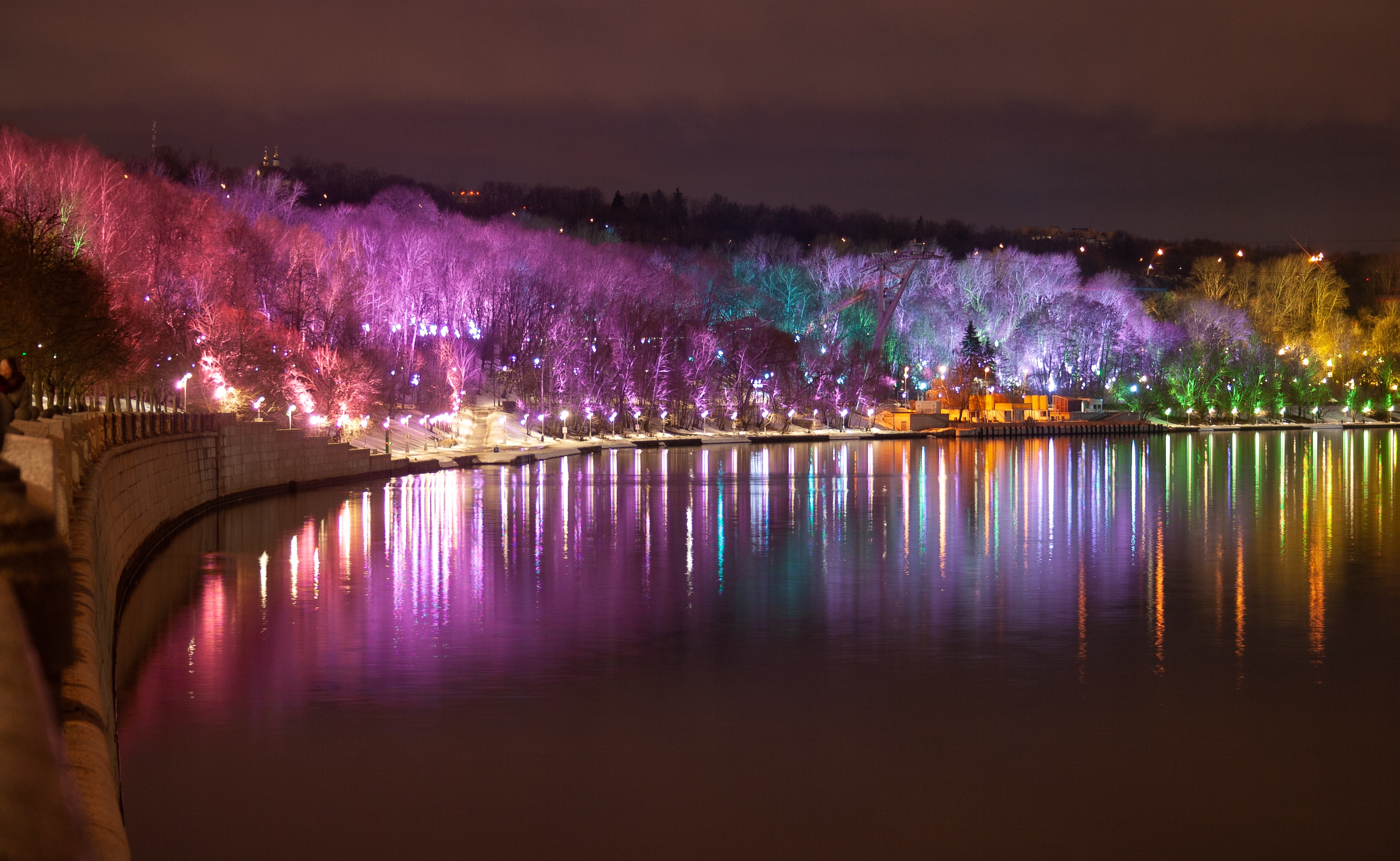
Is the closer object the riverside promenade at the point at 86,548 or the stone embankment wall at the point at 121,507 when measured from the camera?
the riverside promenade at the point at 86,548

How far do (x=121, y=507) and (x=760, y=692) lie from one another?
1218cm

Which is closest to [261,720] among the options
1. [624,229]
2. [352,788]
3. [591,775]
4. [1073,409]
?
[352,788]

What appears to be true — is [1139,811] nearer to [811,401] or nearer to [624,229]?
[811,401]

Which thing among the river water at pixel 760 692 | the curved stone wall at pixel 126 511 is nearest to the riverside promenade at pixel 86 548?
the curved stone wall at pixel 126 511

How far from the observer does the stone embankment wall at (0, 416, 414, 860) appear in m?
7.57

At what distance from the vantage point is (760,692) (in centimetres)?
1362

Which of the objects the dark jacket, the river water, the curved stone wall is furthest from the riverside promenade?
the river water

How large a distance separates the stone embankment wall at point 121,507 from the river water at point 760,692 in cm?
72

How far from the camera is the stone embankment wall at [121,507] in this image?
7.57m

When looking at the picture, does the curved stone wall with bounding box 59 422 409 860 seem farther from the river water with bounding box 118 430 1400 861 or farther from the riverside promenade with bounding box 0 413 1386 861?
the river water with bounding box 118 430 1400 861

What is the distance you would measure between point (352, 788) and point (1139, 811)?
6.05 metres

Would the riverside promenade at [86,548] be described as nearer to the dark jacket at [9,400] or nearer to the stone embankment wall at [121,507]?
the stone embankment wall at [121,507]

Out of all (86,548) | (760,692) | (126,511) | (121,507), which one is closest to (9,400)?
(86,548)

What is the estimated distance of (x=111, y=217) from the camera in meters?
50.8
